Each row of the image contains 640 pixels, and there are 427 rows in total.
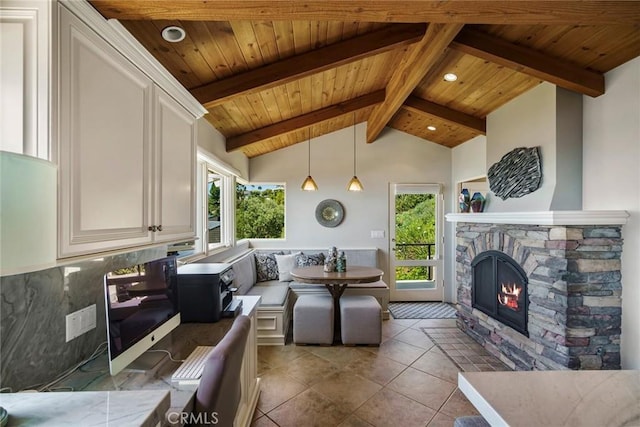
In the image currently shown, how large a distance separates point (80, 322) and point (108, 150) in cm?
84

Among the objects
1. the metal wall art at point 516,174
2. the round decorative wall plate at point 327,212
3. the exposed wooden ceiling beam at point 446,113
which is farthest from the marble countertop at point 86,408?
the round decorative wall plate at point 327,212

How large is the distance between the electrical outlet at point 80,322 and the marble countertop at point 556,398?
173cm

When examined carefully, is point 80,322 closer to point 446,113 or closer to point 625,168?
point 625,168

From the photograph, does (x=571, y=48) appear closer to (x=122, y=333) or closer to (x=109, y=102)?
(x=109, y=102)

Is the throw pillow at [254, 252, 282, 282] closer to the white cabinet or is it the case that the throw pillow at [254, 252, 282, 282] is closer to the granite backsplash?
the white cabinet

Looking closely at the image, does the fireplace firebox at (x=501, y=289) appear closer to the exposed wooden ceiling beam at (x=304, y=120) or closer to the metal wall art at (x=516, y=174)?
the metal wall art at (x=516, y=174)

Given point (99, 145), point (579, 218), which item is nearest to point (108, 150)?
point (99, 145)

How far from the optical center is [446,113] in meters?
3.92

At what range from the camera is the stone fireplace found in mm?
2328

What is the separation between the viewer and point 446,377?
8.89 ft

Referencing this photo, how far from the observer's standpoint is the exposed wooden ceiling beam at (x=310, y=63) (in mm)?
2438

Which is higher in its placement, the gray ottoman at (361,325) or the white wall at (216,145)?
the white wall at (216,145)

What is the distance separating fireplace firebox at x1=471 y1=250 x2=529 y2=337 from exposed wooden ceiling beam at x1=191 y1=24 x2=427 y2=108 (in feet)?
7.96

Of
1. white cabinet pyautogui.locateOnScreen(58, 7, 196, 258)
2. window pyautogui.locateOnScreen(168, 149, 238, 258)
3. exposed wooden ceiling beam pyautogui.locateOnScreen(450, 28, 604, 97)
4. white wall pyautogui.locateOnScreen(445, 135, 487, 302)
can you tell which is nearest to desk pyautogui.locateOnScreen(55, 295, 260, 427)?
white cabinet pyautogui.locateOnScreen(58, 7, 196, 258)
